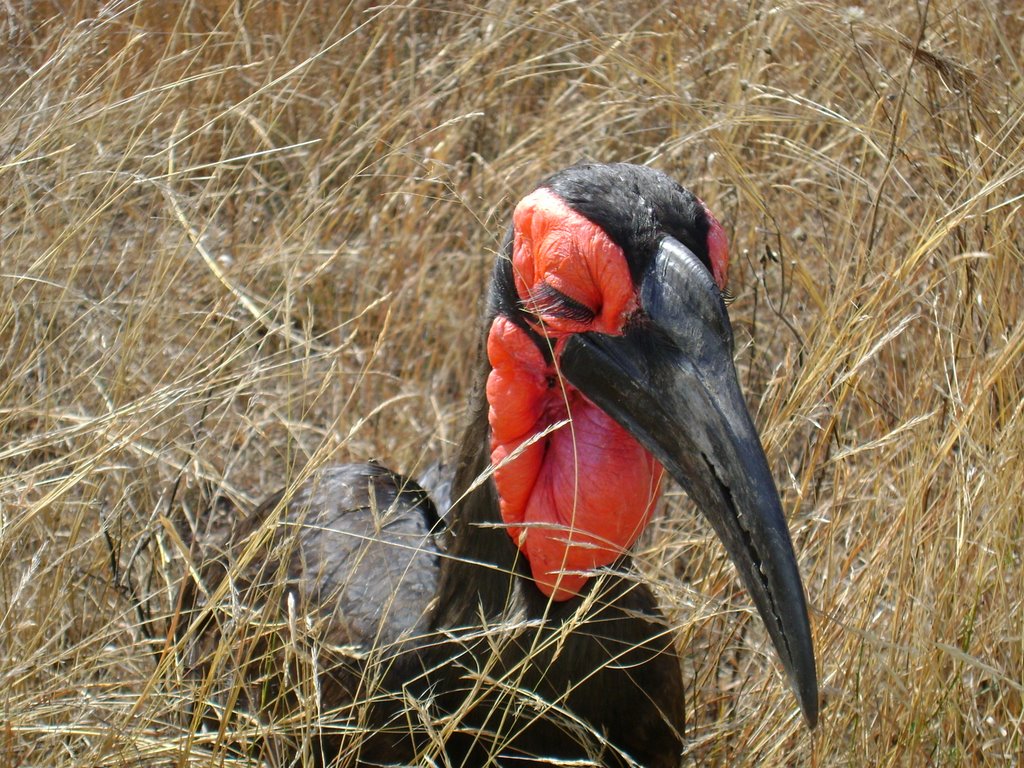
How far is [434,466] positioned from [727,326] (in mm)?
1431

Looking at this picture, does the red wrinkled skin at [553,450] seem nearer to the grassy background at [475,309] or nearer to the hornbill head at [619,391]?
the hornbill head at [619,391]

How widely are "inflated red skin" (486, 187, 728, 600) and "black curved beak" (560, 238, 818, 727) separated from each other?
0.24ft

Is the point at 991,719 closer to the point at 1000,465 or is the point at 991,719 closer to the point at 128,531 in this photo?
the point at 1000,465

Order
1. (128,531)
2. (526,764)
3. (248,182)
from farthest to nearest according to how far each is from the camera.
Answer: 1. (248,182)
2. (128,531)
3. (526,764)

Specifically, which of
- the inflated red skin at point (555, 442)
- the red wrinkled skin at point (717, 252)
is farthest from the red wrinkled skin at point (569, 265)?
the red wrinkled skin at point (717, 252)

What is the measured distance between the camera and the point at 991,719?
2.41 metres

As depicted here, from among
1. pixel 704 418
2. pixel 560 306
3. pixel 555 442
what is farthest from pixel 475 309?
pixel 704 418

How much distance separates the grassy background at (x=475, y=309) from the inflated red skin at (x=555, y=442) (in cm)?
17

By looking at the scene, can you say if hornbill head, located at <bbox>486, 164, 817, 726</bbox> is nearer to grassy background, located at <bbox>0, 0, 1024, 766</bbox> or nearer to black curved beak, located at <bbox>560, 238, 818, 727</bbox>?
black curved beak, located at <bbox>560, 238, 818, 727</bbox>

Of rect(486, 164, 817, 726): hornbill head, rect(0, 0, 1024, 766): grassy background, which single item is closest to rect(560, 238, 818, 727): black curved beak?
rect(486, 164, 817, 726): hornbill head

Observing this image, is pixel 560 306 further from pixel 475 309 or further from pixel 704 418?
pixel 475 309

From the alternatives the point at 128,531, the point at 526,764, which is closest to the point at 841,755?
the point at 526,764

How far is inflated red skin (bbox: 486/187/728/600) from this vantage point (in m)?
2.09

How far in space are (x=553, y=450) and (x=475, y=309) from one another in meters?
1.64
